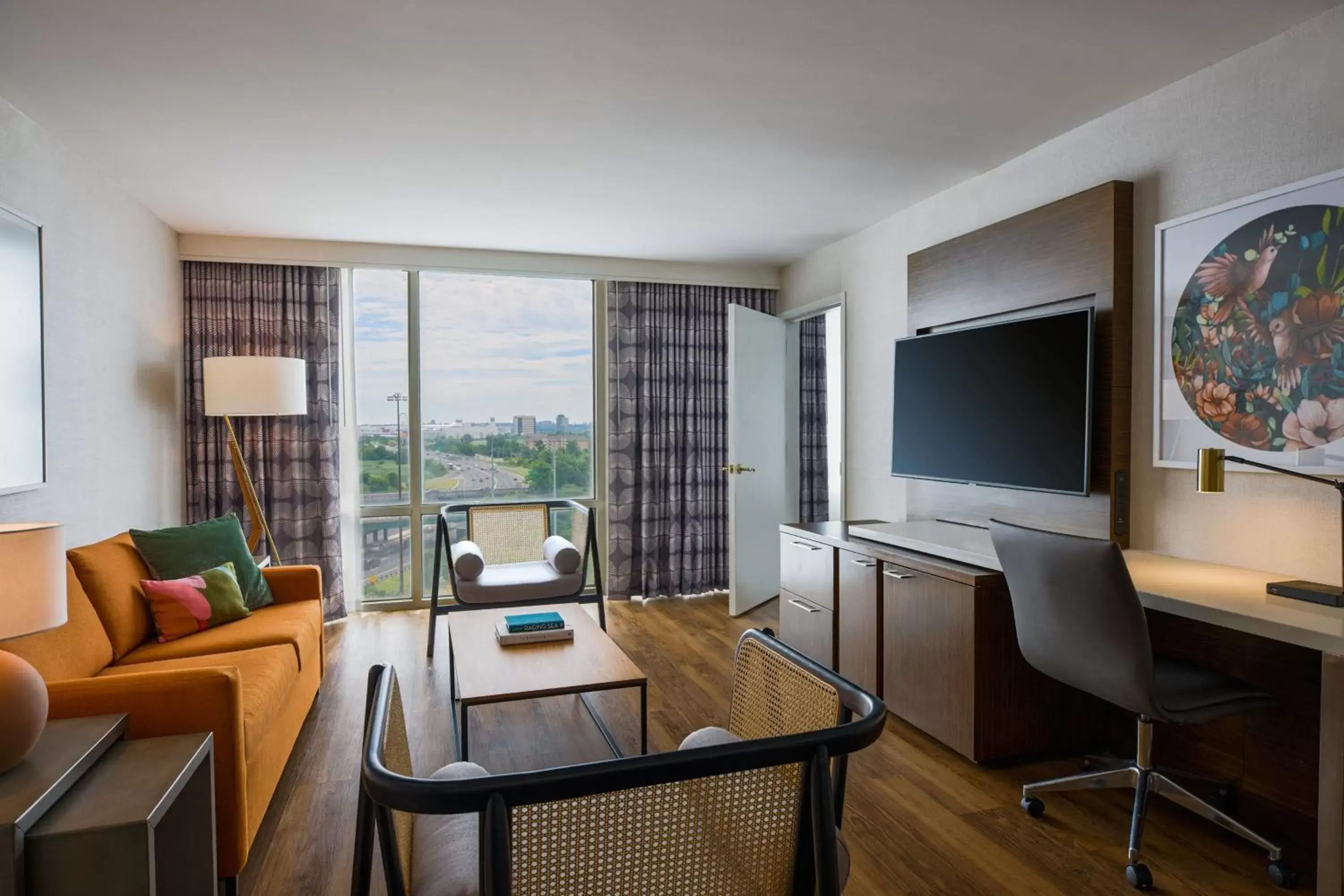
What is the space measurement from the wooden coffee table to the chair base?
4.21 ft

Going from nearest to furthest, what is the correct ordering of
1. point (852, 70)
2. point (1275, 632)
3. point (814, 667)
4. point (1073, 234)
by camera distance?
point (814, 667) < point (1275, 632) < point (852, 70) < point (1073, 234)

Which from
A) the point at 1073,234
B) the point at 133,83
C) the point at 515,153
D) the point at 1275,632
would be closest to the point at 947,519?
the point at 1073,234

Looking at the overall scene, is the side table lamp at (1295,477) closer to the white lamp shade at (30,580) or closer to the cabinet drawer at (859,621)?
the cabinet drawer at (859,621)

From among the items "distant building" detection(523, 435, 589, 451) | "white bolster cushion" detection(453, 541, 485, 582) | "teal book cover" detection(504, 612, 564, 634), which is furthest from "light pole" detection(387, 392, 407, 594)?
"teal book cover" detection(504, 612, 564, 634)

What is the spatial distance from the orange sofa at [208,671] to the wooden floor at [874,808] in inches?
5.5

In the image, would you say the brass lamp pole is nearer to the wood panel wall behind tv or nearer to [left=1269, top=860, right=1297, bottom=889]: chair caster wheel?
the wood panel wall behind tv

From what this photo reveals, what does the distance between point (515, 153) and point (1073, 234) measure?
2229mm

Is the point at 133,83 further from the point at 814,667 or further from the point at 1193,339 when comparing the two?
the point at 1193,339

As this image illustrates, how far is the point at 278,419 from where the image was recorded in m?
4.86

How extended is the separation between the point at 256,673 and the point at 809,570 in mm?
2399

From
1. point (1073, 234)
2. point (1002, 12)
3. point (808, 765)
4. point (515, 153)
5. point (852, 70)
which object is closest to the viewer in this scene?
point (808, 765)

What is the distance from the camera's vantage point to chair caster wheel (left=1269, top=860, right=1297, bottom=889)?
208cm

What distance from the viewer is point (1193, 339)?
2611 millimetres

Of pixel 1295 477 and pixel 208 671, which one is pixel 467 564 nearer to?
pixel 208 671
